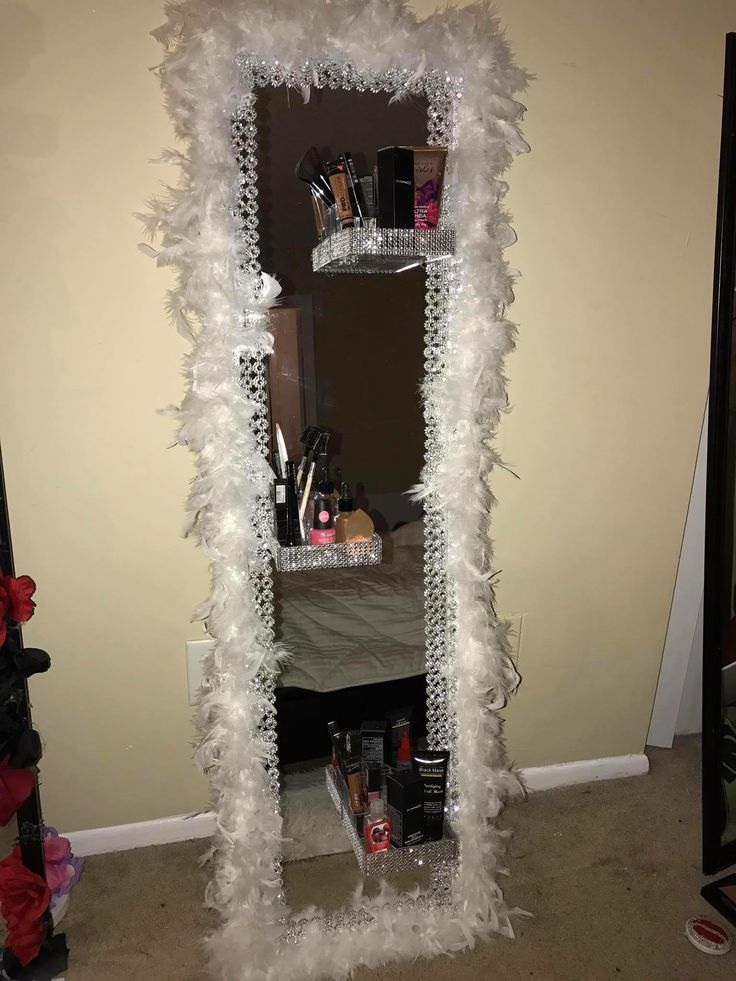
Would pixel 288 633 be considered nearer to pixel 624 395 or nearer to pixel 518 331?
pixel 518 331

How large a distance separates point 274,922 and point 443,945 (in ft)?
1.20

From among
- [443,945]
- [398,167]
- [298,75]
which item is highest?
[298,75]

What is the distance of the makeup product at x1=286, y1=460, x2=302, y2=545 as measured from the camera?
4.65 ft

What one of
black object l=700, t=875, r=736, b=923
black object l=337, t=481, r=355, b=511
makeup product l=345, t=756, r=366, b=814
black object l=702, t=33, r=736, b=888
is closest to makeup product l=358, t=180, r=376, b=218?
black object l=337, t=481, r=355, b=511

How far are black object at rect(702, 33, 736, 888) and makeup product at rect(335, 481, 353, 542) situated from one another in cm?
83

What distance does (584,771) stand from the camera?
2.02 meters

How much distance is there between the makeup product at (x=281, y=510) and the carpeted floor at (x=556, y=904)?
89 cm

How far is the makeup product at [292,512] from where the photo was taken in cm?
142

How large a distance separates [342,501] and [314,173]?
649 mm

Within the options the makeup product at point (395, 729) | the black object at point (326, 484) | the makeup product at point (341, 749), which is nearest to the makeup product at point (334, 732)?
the makeup product at point (341, 749)

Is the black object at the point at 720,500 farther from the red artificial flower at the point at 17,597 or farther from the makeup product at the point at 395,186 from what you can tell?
the red artificial flower at the point at 17,597

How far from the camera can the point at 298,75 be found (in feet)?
4.34

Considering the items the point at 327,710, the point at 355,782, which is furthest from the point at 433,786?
the point at 327,710

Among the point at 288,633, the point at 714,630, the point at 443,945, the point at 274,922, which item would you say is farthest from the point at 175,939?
the point at 714,630
